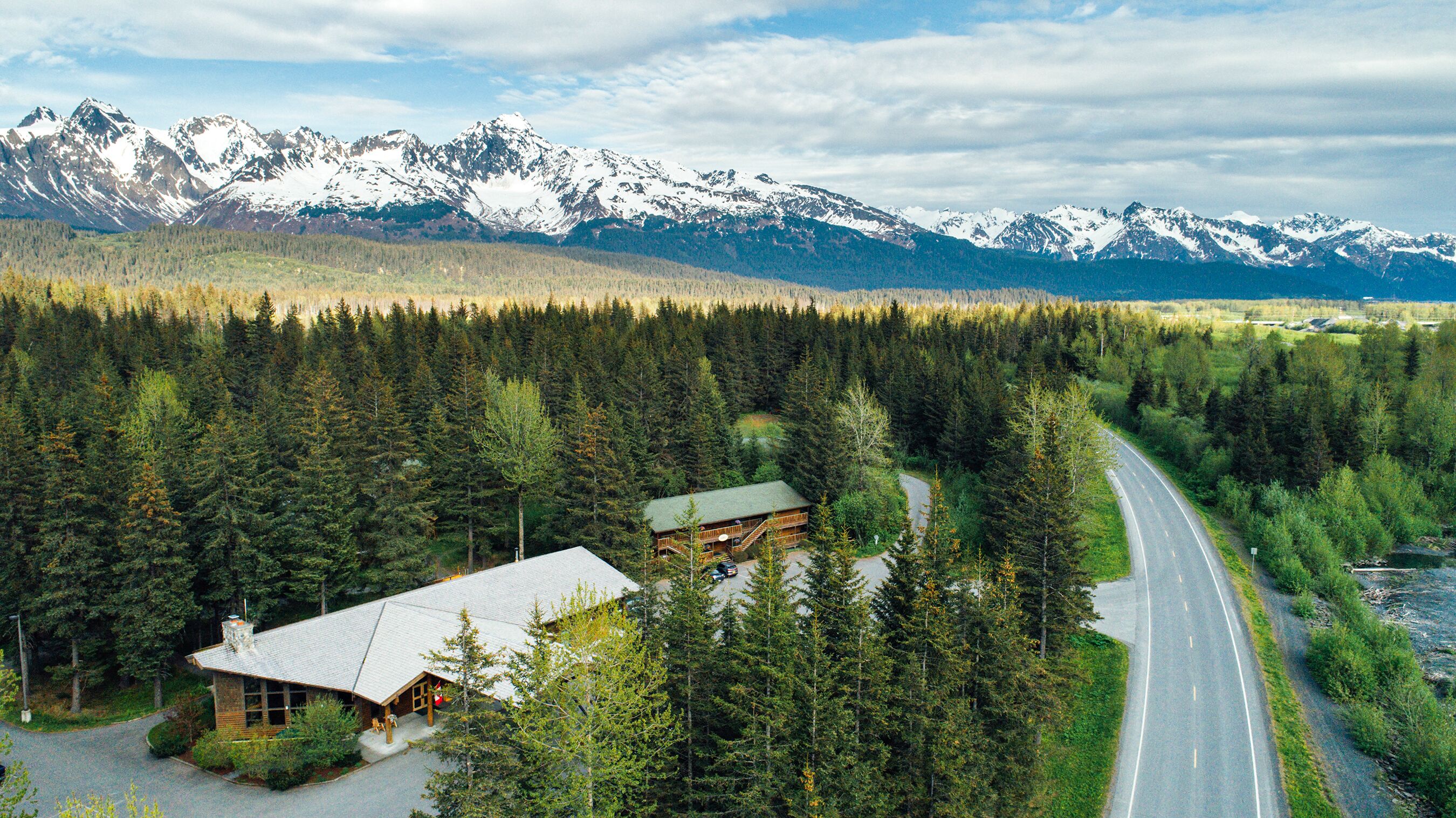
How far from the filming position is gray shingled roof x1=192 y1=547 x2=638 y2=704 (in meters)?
32.1

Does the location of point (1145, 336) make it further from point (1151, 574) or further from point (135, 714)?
point (135, 714)

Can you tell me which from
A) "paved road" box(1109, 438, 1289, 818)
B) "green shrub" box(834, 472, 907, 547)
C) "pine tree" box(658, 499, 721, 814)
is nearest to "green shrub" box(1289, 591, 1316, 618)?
"paved road" box(1109, 438, 1289, 818)

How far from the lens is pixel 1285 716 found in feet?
117

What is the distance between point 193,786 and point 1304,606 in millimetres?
58416

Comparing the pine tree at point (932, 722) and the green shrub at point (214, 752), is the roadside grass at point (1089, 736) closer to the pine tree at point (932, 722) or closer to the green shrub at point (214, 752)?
the pine tree at point (932, 722)

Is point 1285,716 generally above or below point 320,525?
below

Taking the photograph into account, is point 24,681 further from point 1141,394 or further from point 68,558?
point 1141,394

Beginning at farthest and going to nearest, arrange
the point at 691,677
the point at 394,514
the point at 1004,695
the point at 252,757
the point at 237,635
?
the point at 394,514 → the point at 237,635 → the point at 252,757 → the point at 1004,695 → the point at 691,677

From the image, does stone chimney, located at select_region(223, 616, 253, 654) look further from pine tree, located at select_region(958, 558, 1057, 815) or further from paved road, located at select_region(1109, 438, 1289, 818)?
paved road, located at select_region(1109, 438, 1289, 818)

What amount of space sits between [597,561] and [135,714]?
22657mm

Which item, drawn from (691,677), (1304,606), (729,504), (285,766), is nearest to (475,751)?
(691,677)

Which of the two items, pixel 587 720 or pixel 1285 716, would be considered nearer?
pixel 587 720

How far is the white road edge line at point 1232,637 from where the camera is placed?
31.3 metres

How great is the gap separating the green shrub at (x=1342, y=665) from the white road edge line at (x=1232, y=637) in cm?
354
